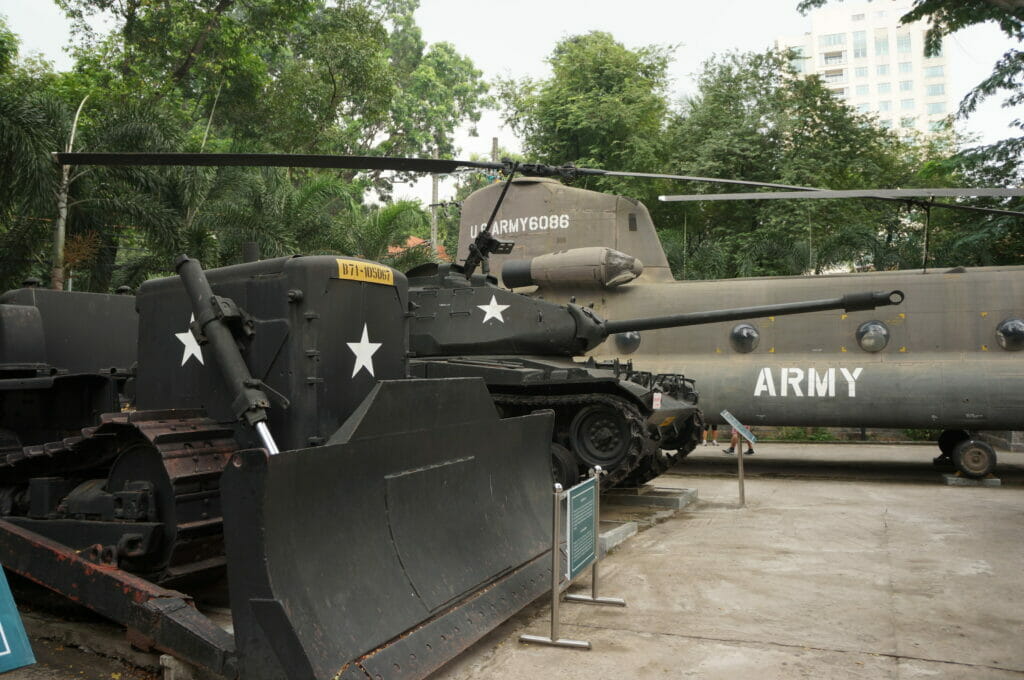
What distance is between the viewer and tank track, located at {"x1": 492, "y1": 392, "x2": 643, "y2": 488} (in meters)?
9.42

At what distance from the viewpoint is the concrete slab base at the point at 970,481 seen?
1299 cm

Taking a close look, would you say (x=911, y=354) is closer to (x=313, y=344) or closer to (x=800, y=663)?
(x=800, y=663)

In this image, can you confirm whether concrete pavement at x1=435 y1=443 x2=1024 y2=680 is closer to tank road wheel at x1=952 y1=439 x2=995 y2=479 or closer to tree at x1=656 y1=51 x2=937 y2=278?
tank road wheel at x1=952 y1=439 x2=995 y2=479

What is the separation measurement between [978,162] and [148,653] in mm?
19846

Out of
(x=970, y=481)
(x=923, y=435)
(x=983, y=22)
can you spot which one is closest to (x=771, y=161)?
(x=923, y=435)

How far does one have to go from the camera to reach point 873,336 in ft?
44.6

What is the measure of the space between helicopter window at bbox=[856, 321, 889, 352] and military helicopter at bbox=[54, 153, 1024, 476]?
0.02m

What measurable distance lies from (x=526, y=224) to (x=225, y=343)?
10.2 metres

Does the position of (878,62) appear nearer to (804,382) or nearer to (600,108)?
(600,108)

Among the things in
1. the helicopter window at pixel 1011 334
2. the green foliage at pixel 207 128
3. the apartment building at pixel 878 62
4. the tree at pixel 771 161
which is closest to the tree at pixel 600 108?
the tree at pixel 771 161

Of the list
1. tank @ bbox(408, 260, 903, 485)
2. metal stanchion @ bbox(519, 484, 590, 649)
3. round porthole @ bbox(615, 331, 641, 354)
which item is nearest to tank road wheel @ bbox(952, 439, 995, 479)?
tank @ bbox(408, 260, 903, 485)

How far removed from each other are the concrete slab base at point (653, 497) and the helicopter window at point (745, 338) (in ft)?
11.4

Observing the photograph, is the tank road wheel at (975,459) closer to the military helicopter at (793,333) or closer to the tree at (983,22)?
the military helicopter at (793,333)

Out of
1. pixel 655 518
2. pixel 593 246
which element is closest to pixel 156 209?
pixel 593 246
